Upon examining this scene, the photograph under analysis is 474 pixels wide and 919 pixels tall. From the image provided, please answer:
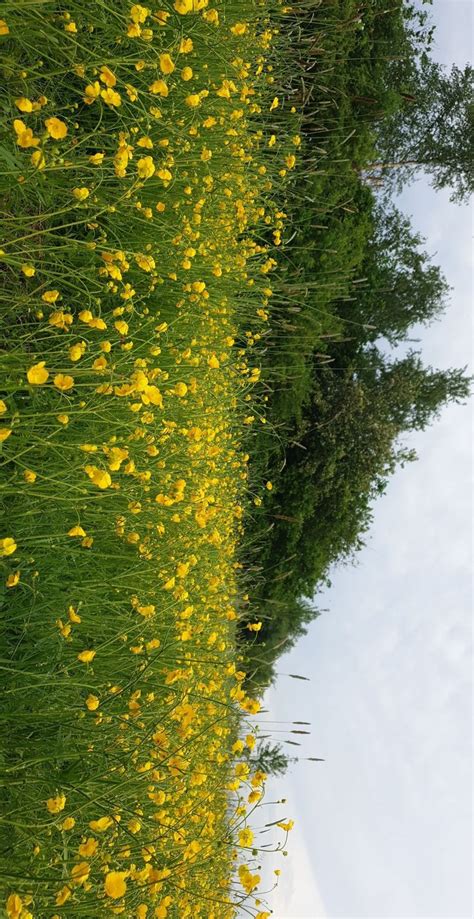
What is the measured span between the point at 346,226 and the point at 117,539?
21.3ft

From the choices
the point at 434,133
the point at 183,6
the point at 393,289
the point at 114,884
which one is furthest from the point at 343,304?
the point at 114,884

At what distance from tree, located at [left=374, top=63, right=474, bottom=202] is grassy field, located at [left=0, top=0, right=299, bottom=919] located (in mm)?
7219

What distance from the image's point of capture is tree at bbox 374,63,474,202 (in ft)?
35.6

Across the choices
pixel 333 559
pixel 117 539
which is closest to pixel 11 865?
pixel 117 539

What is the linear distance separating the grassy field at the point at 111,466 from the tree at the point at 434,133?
7219 millimetres

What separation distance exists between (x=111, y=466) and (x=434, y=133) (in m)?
12.0

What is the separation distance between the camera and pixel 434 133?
37.9 ft

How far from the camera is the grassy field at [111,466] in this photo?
2.08 metres

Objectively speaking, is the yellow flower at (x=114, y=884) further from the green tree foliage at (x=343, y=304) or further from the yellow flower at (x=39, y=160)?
the green tree foliage at (x=343, y=304)

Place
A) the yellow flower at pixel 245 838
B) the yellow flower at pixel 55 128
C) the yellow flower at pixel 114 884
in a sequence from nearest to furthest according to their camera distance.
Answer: the yellow flower at pixel 114 884 → the yellow flower at pixel 55 128 → the yellow flower at pixel 245 838

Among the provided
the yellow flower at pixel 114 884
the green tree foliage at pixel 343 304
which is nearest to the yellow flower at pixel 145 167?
the yellow flower at pixel 114 884

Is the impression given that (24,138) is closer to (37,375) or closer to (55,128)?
(55,128)

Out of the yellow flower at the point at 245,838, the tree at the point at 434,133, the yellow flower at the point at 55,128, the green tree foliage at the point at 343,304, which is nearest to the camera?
the yellow flower at the point at 55,128

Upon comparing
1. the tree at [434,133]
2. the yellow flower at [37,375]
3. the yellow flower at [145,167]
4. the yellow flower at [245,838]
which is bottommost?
the yellow flower at [245,838]
